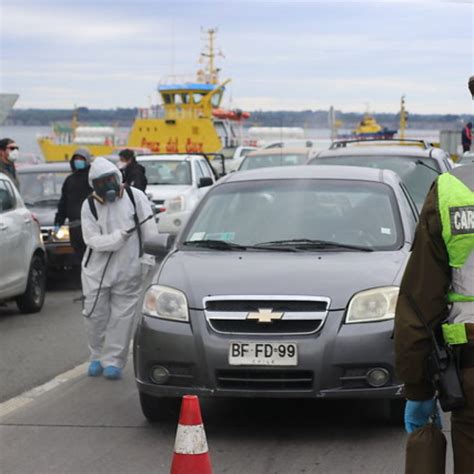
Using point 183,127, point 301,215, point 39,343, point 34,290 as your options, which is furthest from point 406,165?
point 183,127

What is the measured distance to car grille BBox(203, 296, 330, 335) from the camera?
6.80 m

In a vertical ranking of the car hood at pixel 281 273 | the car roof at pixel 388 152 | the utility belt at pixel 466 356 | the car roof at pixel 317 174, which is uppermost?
the utility belt at pixel 466 356

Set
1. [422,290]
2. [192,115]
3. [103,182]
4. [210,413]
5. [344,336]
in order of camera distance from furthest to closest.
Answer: [192,115] < [103,182] < [210,413] < [344,336] < [422,290]

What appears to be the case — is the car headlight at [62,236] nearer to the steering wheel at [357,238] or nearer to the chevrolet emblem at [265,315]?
the steering wheel at [357,238]

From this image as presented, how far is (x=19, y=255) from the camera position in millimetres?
12852

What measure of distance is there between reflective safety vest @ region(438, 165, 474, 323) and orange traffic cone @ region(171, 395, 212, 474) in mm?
1733

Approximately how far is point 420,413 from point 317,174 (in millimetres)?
4969

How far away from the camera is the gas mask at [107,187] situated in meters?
9.16

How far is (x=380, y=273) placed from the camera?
284 inches

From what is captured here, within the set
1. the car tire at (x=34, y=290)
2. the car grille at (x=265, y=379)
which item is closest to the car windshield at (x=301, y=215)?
the car grille at (x=265, y=379)

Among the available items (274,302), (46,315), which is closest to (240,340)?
(274,302)

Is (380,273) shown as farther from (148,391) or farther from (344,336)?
(148,391)

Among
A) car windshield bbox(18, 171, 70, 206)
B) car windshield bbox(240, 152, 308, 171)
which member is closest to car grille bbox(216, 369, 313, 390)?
car windshield bbox(18, 171, 70, 206)

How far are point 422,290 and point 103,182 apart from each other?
5.68 metres
